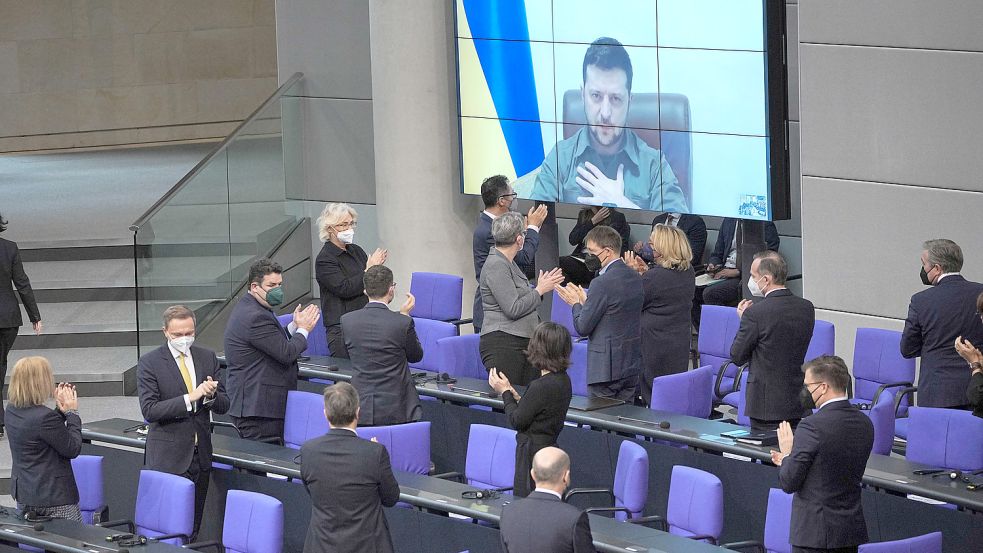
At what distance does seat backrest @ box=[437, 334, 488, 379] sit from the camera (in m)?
9.03

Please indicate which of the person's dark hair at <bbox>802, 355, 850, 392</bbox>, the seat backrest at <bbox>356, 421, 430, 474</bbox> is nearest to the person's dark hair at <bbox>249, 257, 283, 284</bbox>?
the seat backrest at <bbox>356, 421, 430, 474</bbox>

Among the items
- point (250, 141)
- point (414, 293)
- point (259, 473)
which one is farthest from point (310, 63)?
point (259, 473)

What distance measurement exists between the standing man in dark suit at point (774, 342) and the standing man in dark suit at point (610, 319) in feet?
2.81

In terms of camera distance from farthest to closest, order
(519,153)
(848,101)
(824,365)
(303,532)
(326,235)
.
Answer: (519,153)
(848,101)
(326,235)
(303,532)
(824,365)

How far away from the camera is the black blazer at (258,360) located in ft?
25.2

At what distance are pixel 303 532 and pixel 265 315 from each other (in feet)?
4.18

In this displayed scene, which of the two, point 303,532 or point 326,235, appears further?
point 326,235

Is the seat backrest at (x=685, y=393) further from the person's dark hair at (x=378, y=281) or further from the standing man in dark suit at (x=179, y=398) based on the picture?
the standing man in dark suit at (x=179, y=398)

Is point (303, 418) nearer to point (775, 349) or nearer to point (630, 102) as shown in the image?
point (775, 349)

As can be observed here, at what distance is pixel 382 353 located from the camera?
754 centimetres

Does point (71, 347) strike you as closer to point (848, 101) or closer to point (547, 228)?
point (547, 228)

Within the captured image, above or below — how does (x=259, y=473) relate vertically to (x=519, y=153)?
below

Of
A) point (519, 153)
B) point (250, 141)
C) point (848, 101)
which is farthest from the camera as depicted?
point (250, 141)

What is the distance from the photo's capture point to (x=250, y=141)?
12.9 metres
